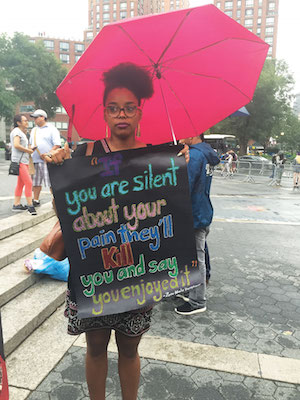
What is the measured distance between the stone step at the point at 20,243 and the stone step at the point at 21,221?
0.20 feet

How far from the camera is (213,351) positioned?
8.76ft

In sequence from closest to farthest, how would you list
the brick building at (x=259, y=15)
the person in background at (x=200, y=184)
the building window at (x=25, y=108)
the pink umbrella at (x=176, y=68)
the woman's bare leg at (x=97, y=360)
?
the pink umbrella at (x=176, y=68) < the woman's bare leg at (x=97, y=360) < the person in background at (x=200, y=184) < the building window at (x=25, y=108) < the brick building at (x=259, y=15)

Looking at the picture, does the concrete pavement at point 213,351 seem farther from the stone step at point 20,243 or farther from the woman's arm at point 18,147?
the woman's arm at point 18,147

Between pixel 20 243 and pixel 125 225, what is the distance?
9.84 feet

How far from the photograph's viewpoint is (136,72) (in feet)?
5.41

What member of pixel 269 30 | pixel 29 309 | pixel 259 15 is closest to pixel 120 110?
pixel 29 309

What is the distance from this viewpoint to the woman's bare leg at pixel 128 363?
69.2 inches

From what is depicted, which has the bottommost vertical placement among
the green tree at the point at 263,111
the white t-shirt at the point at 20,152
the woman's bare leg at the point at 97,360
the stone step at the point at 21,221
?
the stone step at the point at 21,221

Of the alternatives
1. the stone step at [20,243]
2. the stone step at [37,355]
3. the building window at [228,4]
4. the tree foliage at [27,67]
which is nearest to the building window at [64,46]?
the tree foliage at [27,67]

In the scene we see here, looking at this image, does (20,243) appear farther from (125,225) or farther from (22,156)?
(125,225)

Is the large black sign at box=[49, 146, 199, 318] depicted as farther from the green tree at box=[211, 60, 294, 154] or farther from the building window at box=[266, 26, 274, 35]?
the building window at box=[266, 26, 274, 35]

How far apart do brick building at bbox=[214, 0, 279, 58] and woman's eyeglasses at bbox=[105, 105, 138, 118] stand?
9919 cm

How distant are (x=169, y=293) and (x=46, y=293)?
7.14 ft

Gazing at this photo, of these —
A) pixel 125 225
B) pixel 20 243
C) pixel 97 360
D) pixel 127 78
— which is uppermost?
pixel 127 78
